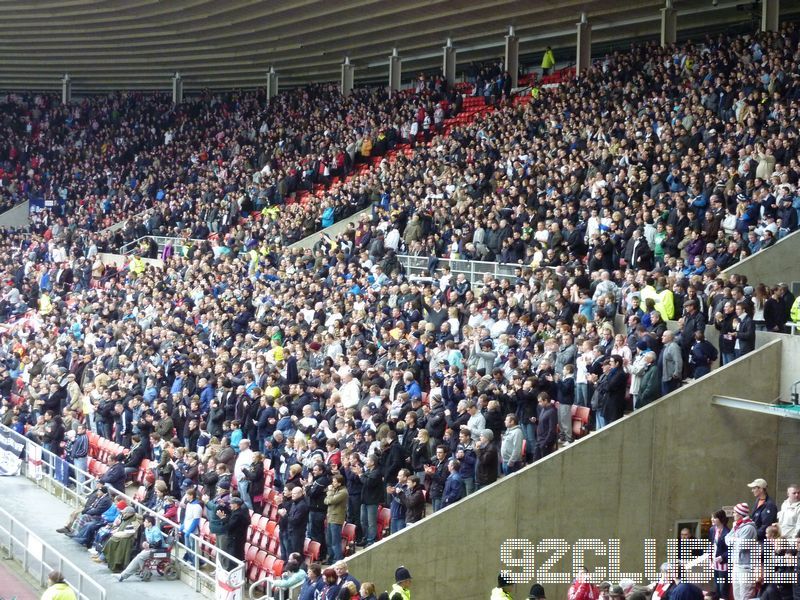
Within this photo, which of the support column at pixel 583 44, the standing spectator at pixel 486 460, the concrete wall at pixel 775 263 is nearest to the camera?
the standing spectator at pixel 486 460

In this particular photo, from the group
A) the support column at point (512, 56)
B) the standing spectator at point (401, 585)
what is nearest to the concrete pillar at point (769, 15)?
the support column at point (512, 56)

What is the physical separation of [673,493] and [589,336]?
209cm

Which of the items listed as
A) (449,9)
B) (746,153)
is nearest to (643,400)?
(746,153)

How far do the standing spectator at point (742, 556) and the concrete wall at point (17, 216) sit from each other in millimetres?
34141

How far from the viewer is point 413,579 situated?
13.5 metres

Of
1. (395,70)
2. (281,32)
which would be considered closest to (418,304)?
(281,32)

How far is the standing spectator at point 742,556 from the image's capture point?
34.7 ft

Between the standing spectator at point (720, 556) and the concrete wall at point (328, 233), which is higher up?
the concrete wall at point (328, 233)

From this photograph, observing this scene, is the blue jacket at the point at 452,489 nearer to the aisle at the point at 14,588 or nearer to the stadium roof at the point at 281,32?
the aisle at the point at 14,588

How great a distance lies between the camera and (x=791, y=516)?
1080cm

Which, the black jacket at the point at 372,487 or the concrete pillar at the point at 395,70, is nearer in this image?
the black jacket at the point at 372,487

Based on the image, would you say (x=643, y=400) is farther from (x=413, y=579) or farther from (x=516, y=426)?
(x=413, y=579)

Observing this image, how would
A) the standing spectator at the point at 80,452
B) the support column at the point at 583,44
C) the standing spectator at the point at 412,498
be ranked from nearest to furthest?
the standing spectator at the point at 412,498 → the standing spectator at the point at 80,452 → the support column at the point at 583,44

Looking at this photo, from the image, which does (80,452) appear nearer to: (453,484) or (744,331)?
(453,484)
